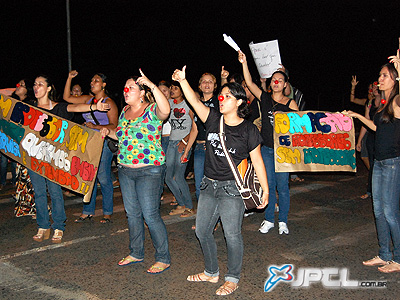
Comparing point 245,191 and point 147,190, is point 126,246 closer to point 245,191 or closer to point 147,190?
point 147,190

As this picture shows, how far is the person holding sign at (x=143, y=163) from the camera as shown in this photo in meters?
4.98

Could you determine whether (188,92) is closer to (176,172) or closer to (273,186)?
(273,186)

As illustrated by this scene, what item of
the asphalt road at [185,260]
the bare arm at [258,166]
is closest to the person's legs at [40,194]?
the asphalt road at [185,260]

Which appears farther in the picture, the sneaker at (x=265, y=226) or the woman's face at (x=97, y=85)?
the woman's face at (x=97, y=85)

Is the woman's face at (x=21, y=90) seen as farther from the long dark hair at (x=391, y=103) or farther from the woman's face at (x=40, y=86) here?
the long dark hair at (x=391, y=103)

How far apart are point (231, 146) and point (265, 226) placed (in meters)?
2.46

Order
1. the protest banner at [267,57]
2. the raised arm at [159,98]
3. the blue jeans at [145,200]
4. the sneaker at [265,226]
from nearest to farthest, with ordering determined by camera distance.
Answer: the raised arm at [159,98]
the blue jeans at [145,200]
the sneaker at [265,226]
the protest banner at [267,57]

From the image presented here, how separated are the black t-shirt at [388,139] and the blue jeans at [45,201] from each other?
13.2ft

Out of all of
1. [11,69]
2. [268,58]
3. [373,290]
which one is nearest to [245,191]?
[373,290]

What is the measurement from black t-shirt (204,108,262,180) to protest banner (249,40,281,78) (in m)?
3.48

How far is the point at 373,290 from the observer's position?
461 centimetres

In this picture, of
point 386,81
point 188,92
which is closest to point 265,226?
point 386,81

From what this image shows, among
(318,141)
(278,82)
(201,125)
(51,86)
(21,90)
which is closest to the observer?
(51,86)

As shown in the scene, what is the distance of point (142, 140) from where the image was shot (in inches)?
197
